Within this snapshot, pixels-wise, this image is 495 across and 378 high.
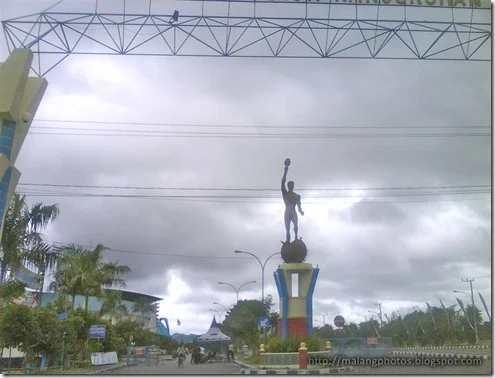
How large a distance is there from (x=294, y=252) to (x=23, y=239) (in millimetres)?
11406

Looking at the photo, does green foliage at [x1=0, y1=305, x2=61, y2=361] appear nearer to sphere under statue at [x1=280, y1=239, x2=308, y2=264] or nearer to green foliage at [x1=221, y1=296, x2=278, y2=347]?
sphere under statue at [x1=280, y1=239, x2=308, y2=264]

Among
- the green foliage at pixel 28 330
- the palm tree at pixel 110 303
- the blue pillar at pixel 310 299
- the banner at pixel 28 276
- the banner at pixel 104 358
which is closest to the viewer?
the green foliage at pixel 28 330

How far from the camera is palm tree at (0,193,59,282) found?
22.8 m

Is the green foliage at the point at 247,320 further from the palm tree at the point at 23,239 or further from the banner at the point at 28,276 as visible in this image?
the palm tree at the point at 23,239

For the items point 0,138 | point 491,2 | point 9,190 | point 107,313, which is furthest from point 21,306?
point 107,313

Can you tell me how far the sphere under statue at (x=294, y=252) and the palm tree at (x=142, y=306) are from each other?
1794 inches

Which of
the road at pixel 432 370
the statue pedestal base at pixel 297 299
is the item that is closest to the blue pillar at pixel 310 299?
the statue pedestal base at pixel 297 299

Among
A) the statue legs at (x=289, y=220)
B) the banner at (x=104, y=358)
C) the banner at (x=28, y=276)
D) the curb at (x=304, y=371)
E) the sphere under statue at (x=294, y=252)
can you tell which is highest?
the statue legs at (x=289, y=220)

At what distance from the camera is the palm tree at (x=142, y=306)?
2766 inches

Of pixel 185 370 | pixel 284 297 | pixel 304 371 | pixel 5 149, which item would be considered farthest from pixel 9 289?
pixel 304 371

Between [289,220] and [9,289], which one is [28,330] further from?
[289,220]

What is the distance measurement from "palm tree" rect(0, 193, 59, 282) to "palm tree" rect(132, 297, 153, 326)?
46.4 m

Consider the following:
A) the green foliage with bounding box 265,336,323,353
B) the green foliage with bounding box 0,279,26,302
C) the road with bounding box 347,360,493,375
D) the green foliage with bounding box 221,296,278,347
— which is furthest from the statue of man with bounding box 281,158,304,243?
the green foliage with bounding box 221,296,278,347

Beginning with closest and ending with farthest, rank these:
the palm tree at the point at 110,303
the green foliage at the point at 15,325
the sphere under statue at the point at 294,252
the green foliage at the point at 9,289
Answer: the green foliage at the point at 15,325 → the green foliage at the point at 9,289 → the sphere under statue at the point at 294,252 → the palm tree at the point at 110,303
